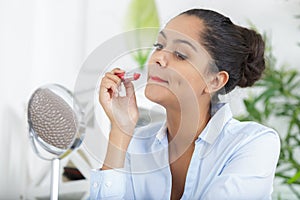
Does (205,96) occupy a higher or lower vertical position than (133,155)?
higher

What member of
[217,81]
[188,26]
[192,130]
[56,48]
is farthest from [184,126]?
[56,48]

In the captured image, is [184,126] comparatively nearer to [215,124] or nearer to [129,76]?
[215,124]

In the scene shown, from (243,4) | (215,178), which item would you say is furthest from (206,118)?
(243,4)

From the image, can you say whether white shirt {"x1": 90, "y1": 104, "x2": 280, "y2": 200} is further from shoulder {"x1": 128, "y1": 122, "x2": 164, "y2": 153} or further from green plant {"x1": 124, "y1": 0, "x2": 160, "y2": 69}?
green plant {"x1": 124, "y1": 0, "x2": 160, "y2": 69}

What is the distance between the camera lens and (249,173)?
122 cm

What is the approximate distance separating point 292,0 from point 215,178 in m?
1.36

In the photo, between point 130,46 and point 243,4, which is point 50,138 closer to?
point 130,46

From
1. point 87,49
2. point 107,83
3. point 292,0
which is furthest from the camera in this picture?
point 292,0

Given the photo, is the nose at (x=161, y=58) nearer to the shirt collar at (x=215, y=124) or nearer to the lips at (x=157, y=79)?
the lips at (x=157, y=79)

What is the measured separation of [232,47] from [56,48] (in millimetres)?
984

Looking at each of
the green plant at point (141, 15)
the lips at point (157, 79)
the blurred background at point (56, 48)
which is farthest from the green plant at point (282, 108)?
the lips at point (157, 79)

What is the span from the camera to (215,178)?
1258 millimetres

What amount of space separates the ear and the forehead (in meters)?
0.09

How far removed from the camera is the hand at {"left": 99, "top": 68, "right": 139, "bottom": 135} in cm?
127
